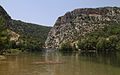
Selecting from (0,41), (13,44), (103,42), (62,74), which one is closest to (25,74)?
(62,74)

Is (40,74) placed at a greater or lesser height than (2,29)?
lesser

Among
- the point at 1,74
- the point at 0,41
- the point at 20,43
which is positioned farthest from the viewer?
the point at 20,43

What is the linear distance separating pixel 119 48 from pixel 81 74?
129 m

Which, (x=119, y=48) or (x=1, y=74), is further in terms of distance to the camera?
(x=119, y=48)

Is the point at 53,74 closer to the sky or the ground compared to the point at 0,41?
closer to the ground

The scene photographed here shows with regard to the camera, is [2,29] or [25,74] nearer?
[25,74]

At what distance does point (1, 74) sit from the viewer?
1895 inches

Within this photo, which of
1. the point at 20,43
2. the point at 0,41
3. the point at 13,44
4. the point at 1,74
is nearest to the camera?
the point at 1,74

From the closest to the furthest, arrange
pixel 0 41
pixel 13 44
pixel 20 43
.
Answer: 1. pixel 0 41
2. pixel 13 44
3. pixel 20 43

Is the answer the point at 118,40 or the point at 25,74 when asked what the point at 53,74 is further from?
the point at 118,40

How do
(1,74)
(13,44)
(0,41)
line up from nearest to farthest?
1. (1,74)
2. (0,41)
3. (13,44)

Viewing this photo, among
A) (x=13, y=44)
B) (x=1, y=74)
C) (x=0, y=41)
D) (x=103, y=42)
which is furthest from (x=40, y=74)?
(x=103, y=42)

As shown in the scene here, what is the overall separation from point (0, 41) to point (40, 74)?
202 feet

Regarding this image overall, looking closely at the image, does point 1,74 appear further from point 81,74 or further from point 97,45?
point 97,45
